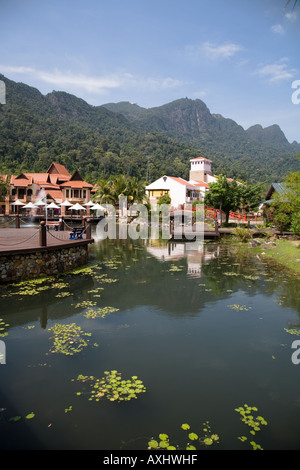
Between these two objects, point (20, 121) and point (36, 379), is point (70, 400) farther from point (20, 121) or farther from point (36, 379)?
point (20, 121)

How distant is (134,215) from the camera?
48625 millimetres

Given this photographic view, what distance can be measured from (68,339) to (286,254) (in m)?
15.8

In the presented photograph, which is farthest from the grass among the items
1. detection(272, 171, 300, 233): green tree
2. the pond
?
the pond

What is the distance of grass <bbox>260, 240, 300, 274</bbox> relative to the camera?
17.1m

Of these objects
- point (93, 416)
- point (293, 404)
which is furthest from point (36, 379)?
point (293, 404)

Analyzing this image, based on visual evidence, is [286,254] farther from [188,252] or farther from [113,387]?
[113,387]

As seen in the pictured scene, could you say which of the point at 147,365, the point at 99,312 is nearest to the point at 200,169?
the point at 99,312

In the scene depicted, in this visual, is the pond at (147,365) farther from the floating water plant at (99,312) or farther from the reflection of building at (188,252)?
the reflection of building at (188,252)

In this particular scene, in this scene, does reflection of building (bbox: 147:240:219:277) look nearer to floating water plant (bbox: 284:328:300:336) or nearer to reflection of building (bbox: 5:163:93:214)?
floating water plant (bbox: 284:328:300:336)

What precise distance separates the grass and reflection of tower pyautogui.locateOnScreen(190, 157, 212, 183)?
Result: 55099 mm

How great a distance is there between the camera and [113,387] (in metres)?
6.01

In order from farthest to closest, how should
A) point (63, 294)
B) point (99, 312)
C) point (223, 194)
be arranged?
1. point (223, 194)
2. point (63, 294)
3. point (99, 312)

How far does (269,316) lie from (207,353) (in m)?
3.40
